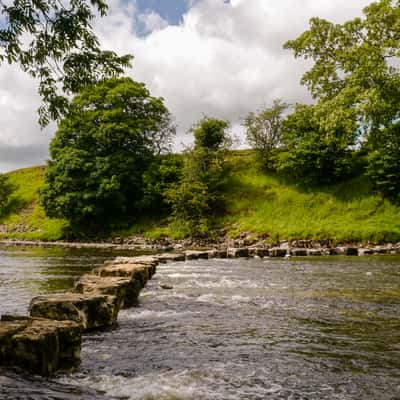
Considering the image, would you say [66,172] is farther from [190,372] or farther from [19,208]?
[190,372]

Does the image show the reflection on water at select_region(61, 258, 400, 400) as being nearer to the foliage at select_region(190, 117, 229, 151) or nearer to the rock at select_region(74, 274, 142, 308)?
the rock at select_region(74, 274, 142, 308)

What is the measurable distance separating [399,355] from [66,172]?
153 feet

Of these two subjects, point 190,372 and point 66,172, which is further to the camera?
point 66,172

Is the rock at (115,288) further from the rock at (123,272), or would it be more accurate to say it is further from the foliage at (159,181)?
the foliage at (159,181)

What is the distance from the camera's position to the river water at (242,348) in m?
5.70

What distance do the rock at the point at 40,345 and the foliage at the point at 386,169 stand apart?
40.9 meters

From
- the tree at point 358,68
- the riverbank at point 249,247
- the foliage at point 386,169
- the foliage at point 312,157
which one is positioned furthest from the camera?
the foliage at point 312,157

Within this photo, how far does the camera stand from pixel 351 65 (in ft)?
79.5

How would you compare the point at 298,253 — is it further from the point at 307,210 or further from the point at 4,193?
the point at 4,193

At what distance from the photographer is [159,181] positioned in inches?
2080

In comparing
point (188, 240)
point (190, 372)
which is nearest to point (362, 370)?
point (190, 372)

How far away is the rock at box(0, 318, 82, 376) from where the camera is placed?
5.88m

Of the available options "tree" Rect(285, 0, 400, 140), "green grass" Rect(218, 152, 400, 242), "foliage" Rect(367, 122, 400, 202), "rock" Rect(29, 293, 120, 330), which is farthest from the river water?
"foliage" Rect(367, 122, 400, 202)

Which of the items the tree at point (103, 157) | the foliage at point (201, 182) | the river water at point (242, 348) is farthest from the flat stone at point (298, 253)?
the tree at point (103, 157)
